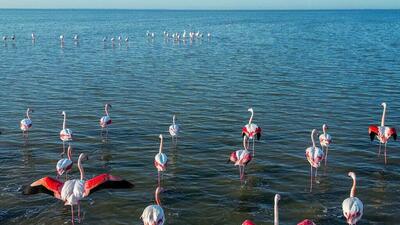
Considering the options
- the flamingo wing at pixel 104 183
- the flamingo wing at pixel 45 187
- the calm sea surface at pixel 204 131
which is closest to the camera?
the flamingo wing at pixel 104 183

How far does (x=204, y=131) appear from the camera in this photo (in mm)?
25281

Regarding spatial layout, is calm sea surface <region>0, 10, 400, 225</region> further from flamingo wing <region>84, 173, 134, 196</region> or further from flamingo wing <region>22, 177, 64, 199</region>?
flamingo wing <region>84, 173, 134, 196</region>

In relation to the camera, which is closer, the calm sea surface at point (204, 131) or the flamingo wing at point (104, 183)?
the flamingo wing at point (104, 183)

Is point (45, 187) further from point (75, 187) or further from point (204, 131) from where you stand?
point (204, 131)

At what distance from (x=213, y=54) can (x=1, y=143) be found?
1441 inches

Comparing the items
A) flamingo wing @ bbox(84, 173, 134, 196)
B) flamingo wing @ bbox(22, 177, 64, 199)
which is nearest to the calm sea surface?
flamingo wing @ bbox(22, 177, 64, 199)

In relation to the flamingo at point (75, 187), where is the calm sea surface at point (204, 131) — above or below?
below

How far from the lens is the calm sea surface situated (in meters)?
16.7

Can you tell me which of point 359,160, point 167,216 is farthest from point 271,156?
point 167,216

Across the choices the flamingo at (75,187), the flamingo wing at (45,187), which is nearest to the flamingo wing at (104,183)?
the flamingo at (75,187)

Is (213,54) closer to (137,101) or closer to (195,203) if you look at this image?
(137,101)

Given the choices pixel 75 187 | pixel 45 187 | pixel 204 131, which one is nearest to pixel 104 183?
pixel 75 187

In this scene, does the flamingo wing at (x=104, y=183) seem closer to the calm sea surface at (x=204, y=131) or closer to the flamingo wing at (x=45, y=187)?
the flamingo wing at (x=45, y=187)

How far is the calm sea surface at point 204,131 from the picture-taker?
16.7 m
